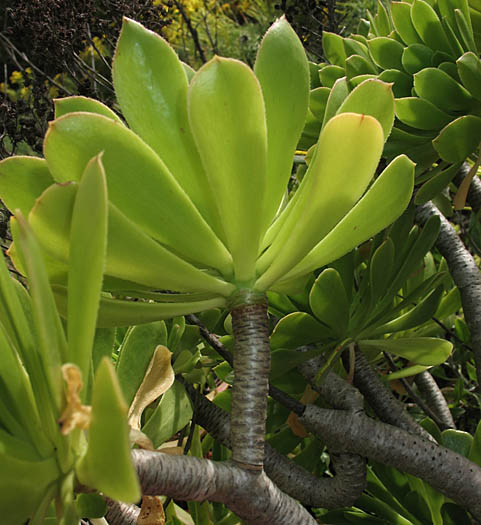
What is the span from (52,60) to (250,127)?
83cm

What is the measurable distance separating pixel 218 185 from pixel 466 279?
44 cm

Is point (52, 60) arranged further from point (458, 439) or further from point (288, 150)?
point (458, 439)

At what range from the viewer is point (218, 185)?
1.61 feet

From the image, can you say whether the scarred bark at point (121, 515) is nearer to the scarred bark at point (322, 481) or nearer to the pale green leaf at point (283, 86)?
the scarred bark at point (322, 481)

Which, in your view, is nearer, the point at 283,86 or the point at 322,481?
the point at 283,86

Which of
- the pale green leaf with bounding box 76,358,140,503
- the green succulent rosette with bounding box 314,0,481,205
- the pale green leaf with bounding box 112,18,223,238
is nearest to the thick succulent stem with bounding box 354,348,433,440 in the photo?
the green succulent rosette with bounding box 314,0,481,205

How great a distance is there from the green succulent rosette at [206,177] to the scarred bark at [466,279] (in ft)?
0.90

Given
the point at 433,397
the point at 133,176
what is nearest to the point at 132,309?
the point at 133,176

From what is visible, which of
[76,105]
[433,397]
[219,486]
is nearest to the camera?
[219,486]

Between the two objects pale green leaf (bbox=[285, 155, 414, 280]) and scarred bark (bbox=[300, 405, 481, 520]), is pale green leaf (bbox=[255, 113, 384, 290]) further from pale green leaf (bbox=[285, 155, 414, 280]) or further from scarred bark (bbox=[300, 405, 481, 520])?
scarred bark (bbox=[300, 405, 481, 520])

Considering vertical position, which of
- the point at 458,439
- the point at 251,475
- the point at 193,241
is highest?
the point at 193,241


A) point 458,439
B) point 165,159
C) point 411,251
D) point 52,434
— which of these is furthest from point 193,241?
point 458,439

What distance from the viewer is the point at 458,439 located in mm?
724

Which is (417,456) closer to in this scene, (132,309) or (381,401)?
(381,401)
